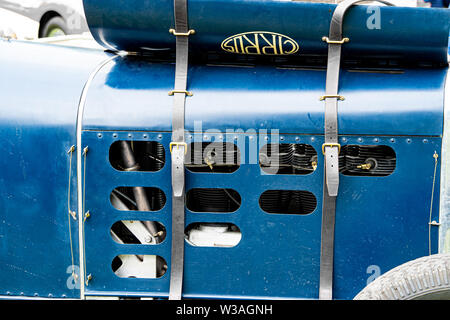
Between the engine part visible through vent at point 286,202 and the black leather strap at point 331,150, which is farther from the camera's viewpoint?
the engine part visible through vent at point 286,202

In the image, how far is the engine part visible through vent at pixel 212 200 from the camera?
285cm

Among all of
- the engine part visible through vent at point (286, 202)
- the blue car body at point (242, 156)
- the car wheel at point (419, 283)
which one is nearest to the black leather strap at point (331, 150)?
the blue car body at point (242, 156)

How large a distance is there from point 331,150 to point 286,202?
48cm

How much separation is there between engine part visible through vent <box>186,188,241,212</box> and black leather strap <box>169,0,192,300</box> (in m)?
0.20

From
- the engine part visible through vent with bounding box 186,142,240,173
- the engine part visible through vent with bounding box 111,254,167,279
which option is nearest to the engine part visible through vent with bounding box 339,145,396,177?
the engine part visible through vent with bounding box 186,142,240,173

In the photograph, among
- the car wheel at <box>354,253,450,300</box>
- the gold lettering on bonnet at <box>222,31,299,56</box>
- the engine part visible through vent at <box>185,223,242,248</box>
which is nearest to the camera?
the car wheel at <box>354,253,450,300</box>

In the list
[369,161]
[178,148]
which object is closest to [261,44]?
[178,148]

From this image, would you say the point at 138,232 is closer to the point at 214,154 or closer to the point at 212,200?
the point at 212,200

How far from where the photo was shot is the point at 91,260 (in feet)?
8.95

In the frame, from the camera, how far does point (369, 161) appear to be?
2.72 meters

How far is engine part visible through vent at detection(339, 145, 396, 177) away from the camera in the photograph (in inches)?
107

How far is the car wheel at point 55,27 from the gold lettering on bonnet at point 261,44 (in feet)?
15.0

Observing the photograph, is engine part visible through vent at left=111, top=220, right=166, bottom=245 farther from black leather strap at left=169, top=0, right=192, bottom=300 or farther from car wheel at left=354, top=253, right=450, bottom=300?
car wheel at left=354, top=253, right=450, bottom=300

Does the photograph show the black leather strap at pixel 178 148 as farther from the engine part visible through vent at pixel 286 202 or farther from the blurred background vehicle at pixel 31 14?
the blurred background vehicle at pixel 31 14
